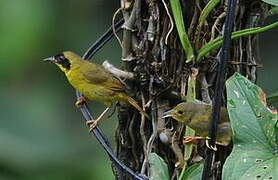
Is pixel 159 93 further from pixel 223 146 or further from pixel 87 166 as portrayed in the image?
pixel 87 166

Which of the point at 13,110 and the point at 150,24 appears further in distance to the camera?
the point at 13,110

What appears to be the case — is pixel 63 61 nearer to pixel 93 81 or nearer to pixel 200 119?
pixel 93 81

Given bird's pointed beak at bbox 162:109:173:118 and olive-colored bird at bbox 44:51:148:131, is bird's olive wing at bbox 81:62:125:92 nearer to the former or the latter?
olive-colored bird at bbox 44:51:148:131

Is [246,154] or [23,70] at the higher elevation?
[23,70]

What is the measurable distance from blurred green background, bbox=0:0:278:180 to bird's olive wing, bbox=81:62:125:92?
65 cm

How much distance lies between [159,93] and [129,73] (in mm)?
128

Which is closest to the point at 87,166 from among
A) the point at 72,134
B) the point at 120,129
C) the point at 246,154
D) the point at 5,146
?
the point at 5,146

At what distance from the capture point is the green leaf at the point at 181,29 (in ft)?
7.00

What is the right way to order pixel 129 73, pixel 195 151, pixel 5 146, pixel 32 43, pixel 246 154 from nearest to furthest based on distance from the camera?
pixel 246 154 → pixel 195 151 → pixel 129 73 → pixel 5 146 → pixel 32 43

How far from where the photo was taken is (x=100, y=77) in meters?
2.51

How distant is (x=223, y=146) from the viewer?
2.19 meters

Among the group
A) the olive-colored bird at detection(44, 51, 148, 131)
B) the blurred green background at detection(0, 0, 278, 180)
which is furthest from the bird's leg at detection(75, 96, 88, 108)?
the blurred green background at detection(0, 0, 278, 180)

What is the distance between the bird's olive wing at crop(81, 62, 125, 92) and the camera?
7.78ft

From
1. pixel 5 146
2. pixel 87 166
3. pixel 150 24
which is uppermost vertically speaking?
pixel 150 24
